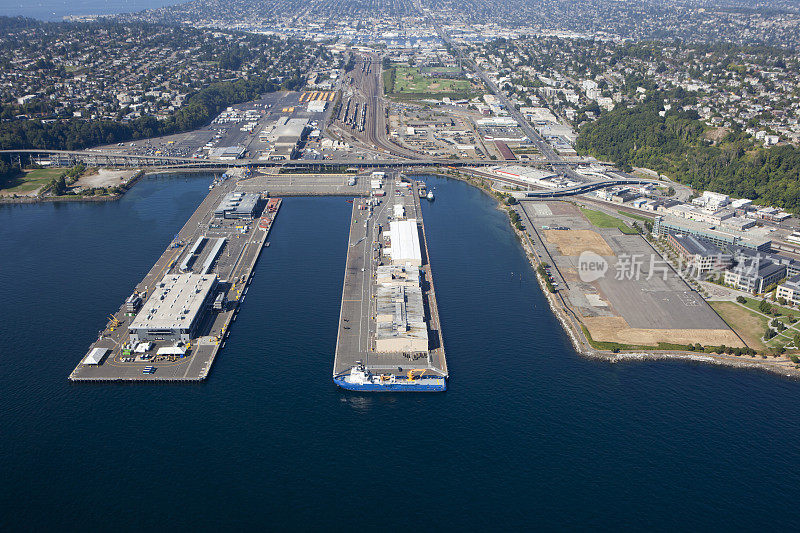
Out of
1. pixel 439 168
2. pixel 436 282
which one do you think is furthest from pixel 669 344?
pixel 439 168

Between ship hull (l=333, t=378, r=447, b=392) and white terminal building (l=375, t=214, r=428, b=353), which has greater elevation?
white terminal building (l=375, t=214, r=428, b=353)

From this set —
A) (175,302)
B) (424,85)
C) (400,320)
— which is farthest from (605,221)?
(424,85)

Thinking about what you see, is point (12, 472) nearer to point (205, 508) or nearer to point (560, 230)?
point (205, 508)

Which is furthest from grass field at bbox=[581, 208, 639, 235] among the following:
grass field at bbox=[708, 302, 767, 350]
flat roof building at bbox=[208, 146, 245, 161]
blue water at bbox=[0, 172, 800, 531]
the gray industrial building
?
flat roof building at bbox=[208, 146, 245, 161]

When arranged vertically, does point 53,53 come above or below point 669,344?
above

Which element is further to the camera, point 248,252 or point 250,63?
point 250,63

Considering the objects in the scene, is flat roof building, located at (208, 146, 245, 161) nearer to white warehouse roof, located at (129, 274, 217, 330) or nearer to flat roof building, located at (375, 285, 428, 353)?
white warehouse roof, located at (129, 274, 217, 330)
